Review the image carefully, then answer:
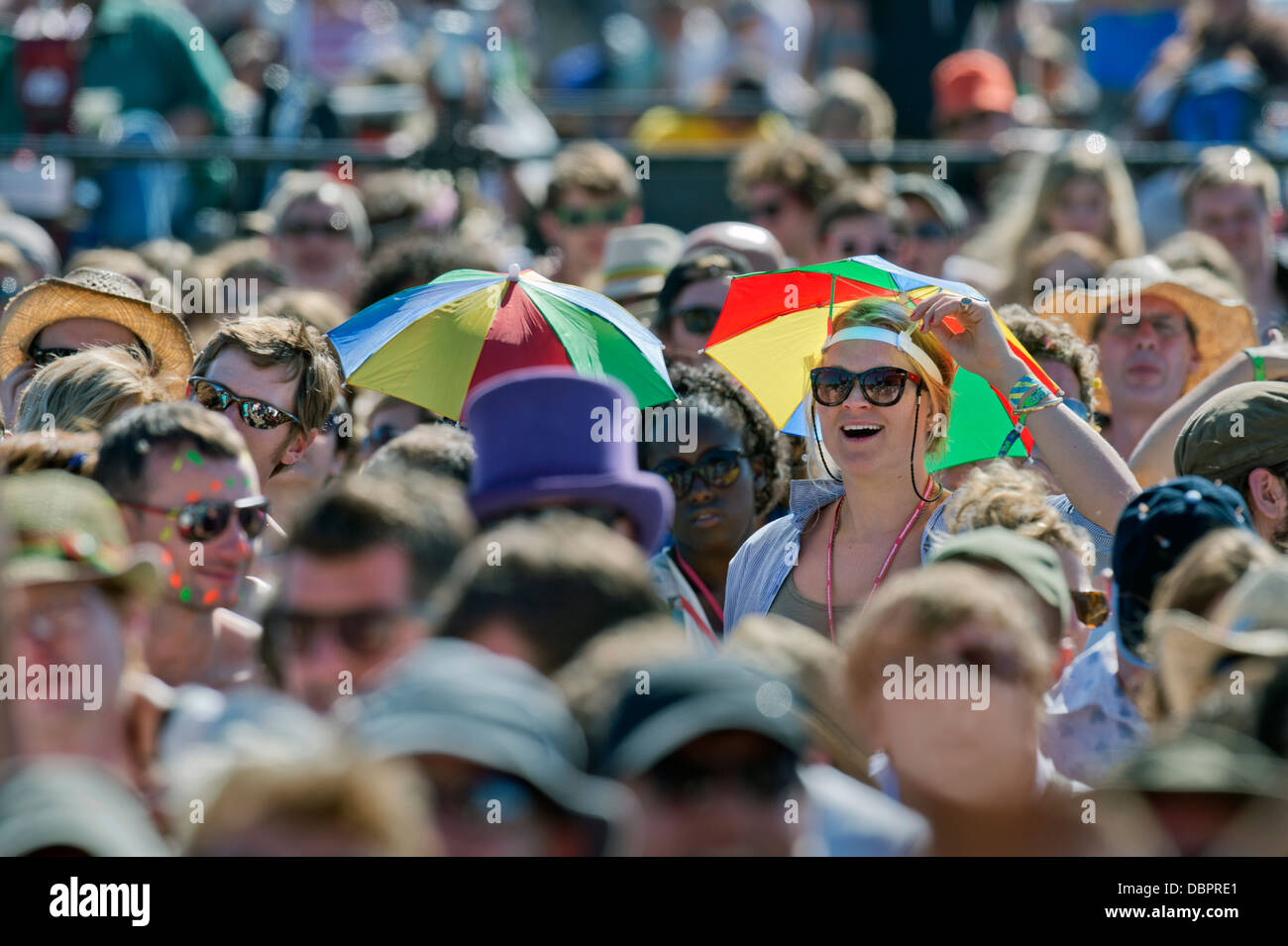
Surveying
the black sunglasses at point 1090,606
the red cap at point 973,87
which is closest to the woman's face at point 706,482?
the black sunglasses at point 1090,606

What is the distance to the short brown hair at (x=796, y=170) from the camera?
24.4 ft

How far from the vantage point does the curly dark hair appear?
478cm

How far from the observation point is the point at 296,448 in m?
4.75

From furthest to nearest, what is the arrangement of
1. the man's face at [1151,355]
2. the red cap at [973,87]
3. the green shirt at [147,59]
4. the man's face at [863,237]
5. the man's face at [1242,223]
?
the green shirt at [147,59], the red cap at [973,87], the man's face at [1242,223], the man's face at [863,237], the man's face at [1151,355]

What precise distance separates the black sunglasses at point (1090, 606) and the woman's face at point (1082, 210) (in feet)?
12.8

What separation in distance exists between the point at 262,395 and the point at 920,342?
5.51 feet

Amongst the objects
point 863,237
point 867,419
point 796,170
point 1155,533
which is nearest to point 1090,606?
point 1155,533

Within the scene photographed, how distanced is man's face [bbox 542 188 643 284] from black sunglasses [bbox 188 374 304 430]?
293 cm

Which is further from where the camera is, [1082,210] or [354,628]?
[1082,210]

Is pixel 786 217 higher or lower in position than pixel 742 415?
higher

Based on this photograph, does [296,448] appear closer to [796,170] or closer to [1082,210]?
[796,170]

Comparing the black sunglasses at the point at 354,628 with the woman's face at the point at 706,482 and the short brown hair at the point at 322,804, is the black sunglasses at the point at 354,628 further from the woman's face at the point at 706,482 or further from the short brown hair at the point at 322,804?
the woman's face at the point at 706,482

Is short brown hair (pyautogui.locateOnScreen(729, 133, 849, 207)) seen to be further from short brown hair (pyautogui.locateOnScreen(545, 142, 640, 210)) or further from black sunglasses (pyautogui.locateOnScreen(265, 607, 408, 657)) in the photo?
black sunglasses (pyautogui.locateOnScreen(265, 607, 408, 657))
